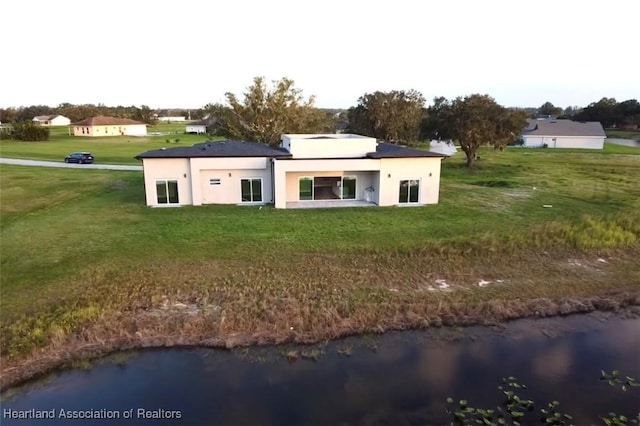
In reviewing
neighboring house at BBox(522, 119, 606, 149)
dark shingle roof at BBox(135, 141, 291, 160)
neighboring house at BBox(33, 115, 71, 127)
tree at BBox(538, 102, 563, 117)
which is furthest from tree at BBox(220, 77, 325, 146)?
tree at BBox(538, 102, 563, 117)

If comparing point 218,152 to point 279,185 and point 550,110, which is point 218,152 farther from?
point 550,110

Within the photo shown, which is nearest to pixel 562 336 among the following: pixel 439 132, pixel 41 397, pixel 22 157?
pixel 41 397

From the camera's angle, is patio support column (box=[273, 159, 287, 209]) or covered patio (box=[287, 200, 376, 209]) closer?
patio support column (box=[273, 159, 287, 209])

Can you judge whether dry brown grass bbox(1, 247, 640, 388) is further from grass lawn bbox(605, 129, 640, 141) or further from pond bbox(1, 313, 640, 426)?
grass lawn bbox(605, 129, 640, 141)

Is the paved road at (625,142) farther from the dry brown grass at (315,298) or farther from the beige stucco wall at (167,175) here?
the beige stucco wall at (167,175)

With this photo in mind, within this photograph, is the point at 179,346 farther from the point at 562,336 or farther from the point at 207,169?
the point at 207,169

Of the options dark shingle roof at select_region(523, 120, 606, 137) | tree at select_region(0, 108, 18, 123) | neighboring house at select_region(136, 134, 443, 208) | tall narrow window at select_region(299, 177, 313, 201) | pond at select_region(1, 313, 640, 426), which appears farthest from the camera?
tree at select_region(0, 108, 18, 123)
